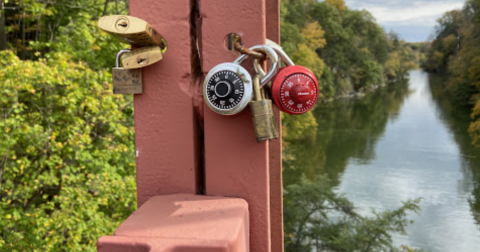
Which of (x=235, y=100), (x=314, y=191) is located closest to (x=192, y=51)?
(x=235, y=100)

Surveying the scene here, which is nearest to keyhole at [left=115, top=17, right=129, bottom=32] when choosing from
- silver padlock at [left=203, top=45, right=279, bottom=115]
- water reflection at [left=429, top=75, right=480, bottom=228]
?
silver padlock at [left=203, top=45, right=279, bottom=115]

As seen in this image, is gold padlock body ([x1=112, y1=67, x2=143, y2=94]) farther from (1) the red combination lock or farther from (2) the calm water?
(2) the calm water

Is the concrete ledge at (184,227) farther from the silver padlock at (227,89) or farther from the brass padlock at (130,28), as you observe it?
the brass padlock at (130,28)

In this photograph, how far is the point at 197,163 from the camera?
1320mm

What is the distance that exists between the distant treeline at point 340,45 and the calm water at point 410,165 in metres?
5.28

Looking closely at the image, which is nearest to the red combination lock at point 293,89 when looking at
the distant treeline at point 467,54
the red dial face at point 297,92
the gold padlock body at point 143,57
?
the red dial face at point 297,92

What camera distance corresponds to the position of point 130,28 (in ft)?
3.90

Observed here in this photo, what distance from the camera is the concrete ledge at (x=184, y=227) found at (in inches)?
38.9

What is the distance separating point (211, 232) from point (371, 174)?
18295 mm

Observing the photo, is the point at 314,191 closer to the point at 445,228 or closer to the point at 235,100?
the point at 445,228

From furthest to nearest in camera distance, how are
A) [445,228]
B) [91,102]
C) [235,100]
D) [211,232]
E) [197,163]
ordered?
1. [445,228]
2. [91,102]
3. [197,163]
4. [235,100]
5. [211,232]

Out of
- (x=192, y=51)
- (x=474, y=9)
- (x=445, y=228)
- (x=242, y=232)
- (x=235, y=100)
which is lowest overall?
(x=445, y=228)

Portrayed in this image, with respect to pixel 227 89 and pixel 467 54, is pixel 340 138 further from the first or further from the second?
pixel 227 89

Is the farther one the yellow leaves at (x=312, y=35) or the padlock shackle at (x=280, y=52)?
the yellow leaves at (x=312, y=35)
